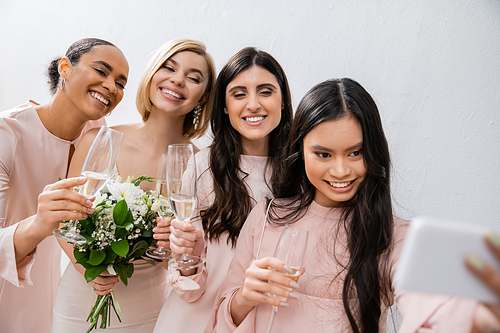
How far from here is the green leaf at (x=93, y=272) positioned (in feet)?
5.85

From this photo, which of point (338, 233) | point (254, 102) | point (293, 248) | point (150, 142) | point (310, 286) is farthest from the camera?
point (150, 142)

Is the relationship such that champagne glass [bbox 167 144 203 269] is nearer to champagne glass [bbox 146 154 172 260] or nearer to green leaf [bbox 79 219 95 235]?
champagne glass [bbox 146 154 172 260]

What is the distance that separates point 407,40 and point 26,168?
100 inches

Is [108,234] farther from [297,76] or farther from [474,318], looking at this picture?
[297,76]

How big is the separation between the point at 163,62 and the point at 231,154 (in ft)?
2.49

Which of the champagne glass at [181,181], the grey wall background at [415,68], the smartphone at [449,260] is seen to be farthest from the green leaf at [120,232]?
the grey wall background at [415,68]

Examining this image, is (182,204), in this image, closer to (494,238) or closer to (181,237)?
(181,237)

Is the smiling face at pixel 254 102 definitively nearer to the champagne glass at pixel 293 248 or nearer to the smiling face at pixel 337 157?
the smiling face at pixel 337 157

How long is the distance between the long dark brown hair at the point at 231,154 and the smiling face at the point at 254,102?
6 cm

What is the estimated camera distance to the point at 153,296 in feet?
7.99

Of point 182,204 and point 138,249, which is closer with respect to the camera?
point 182,204

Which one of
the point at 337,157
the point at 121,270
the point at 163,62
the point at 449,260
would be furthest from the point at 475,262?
the point at 163,62

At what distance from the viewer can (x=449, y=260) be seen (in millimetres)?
627

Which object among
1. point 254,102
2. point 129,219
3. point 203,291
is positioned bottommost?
point 203,291
